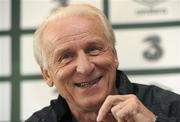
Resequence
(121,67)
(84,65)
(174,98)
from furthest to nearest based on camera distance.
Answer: (121,67)
(174,98)
(84,65)

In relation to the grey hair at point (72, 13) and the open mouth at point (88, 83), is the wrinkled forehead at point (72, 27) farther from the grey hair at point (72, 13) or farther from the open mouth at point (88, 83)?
the open mouth at point (88, 83)

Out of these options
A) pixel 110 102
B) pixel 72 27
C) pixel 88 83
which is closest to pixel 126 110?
pixel 110 102

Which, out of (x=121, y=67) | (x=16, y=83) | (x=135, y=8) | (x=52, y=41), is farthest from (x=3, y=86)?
(x=52, y=41)

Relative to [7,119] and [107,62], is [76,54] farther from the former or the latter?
[7,119]

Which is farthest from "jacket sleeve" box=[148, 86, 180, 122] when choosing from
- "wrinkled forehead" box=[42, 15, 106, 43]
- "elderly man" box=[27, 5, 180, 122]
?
"wrinkled forehead" box=[42, 15, 106, 43]

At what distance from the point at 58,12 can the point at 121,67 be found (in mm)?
835

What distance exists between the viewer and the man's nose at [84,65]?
3.50 feet

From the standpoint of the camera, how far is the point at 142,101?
120 centimetres

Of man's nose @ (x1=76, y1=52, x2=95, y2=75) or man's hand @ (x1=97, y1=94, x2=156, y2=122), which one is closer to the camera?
man's hand @ (x1=97, y1=94, x2=156, y2=122)

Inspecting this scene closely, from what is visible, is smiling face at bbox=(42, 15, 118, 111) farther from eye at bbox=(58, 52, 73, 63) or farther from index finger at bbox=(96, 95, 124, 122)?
index finger at bbox=(96, 95, 124, 122)

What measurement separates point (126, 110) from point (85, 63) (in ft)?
0.61

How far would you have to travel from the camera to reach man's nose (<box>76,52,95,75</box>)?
1066 millimetres

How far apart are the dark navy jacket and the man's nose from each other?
0.15m

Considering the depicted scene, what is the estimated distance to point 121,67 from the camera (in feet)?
6.38
